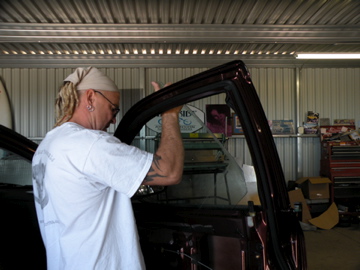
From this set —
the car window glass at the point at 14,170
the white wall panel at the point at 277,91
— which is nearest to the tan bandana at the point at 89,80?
the car window glass at the point at 14,170

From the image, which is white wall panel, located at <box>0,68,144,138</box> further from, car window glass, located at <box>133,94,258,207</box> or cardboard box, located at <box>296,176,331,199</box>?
car window glass, located at <box>133,94,258,207</box>

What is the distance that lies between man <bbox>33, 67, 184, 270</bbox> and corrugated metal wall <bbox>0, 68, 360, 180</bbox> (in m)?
5.54

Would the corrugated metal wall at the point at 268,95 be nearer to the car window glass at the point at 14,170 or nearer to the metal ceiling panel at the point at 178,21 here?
the metal ceiling panel at the point at 178,21

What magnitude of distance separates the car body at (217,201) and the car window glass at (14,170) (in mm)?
303

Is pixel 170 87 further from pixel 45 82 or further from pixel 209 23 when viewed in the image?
pixel 45 82

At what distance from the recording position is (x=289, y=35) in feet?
16.2

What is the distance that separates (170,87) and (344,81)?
731 cm

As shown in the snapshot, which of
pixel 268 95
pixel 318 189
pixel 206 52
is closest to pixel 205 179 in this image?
pixel 206 52

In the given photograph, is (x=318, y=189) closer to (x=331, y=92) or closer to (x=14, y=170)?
(x=331, y=92)

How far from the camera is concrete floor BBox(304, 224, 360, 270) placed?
401 centimetres

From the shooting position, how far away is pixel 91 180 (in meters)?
1.02

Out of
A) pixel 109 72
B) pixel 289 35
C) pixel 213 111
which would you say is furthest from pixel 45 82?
pixel 289 35

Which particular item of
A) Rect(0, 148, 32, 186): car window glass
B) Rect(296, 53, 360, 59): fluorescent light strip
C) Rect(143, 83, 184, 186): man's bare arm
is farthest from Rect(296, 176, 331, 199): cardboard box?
Rect(143, 83, 184, 186): man's bare arm

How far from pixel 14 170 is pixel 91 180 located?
1.43 metres
